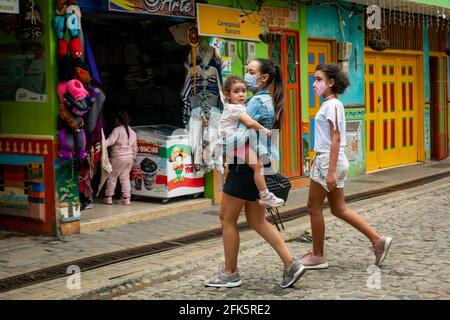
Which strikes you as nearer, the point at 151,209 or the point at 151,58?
the point at 151,209

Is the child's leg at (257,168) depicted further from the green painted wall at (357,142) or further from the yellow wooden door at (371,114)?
the yellow wooden door at (371,114)

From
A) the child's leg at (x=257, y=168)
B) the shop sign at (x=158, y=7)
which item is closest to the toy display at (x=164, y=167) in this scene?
the shop sign at (x=158, y=7)

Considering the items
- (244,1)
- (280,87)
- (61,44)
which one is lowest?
(280,87)

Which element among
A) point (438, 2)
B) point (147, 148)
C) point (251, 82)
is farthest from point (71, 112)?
point (438, 2)

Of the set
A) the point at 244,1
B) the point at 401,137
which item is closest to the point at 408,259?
the point at 244,1

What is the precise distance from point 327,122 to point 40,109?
3499 millimetres

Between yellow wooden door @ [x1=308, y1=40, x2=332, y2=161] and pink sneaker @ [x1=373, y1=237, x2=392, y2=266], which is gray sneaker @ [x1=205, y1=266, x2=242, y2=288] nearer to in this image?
pink sneaker @ [x1=373, y1=237, x2=392, y2=266]

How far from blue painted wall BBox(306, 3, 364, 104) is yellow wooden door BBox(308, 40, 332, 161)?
7.6 inches

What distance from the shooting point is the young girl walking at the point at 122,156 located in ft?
33.1

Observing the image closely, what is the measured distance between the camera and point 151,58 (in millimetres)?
11062

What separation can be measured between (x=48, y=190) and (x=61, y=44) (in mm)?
1629

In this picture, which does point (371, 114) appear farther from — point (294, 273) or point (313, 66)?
point (294, 273)

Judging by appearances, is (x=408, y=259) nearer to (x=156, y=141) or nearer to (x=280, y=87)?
(x=280, y=87)

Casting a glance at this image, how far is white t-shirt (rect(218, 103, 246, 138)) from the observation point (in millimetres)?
5934
